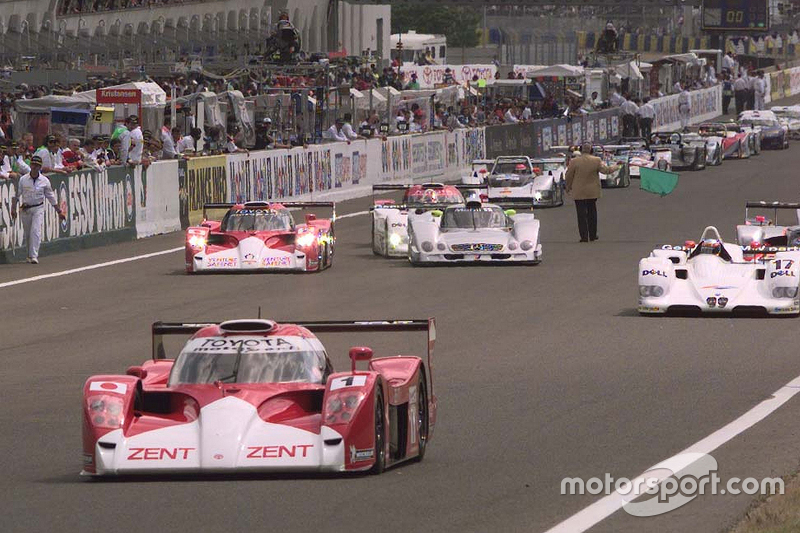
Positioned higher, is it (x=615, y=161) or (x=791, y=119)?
(x=791, y=119)

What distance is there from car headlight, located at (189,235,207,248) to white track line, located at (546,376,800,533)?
12.2 meters

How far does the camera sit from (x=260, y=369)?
1012 centimetres

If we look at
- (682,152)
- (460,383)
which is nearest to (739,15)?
(682,152)

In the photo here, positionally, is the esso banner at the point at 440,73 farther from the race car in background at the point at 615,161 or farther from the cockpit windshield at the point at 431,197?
the cockpit windshield at the point at 431,197

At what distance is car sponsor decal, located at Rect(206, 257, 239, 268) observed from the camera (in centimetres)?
2431

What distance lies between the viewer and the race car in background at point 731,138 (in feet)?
177

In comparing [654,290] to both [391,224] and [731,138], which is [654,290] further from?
[731,138]

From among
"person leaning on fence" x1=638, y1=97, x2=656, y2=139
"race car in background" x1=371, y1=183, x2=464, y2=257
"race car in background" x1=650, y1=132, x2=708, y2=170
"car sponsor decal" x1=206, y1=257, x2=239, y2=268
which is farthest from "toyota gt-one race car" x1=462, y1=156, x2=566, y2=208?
"person leaning on fence" x1=638, y1=97, x2=656, y2=139

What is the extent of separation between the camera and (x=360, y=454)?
31.0 ft

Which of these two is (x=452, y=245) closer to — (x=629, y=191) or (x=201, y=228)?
(x=201, y=228)

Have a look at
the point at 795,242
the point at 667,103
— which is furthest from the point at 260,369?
the point at 667,103

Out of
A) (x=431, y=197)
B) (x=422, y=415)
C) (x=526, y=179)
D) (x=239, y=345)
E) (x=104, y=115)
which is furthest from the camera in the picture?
(x=526, y=179)

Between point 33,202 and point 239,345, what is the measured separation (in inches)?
634

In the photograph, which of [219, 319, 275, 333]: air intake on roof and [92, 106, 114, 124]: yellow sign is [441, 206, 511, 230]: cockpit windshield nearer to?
[92, 106, 114, 124]: yellow sign
